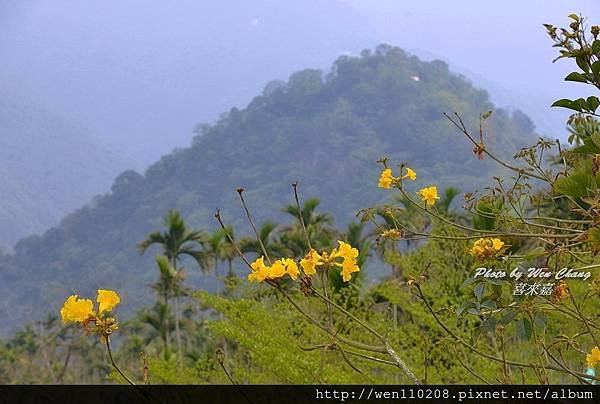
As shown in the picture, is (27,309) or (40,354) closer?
(40,354)

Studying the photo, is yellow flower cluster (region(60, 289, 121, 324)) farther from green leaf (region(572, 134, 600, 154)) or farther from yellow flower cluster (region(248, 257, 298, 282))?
green leaf (region(572, 134, 600, 154))

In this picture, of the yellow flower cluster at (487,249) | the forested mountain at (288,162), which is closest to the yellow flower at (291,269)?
the yellow flower cluster at (487,249)

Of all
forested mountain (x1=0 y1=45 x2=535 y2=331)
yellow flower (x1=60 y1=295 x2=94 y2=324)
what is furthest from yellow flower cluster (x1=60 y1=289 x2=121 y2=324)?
forested mountain (x1=0 y1=45 x2=535 y2=331)

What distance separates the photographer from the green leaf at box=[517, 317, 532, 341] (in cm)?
120

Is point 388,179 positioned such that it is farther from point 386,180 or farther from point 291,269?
point 291,269

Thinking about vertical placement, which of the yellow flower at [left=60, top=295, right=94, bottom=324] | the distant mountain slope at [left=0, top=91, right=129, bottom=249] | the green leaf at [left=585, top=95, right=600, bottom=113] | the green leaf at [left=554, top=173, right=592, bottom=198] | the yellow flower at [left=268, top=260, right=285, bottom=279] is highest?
the distant mountain slope at [left=0, top=91, right=129, bottom=249]

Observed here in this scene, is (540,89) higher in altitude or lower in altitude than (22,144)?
higher

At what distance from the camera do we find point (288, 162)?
187 ft

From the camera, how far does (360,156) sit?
169ft

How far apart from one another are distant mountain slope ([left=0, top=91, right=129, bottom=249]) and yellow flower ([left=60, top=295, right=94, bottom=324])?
8295cm

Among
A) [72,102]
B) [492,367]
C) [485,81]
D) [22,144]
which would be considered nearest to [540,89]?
[485,81]

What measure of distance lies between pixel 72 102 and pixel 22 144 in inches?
1659

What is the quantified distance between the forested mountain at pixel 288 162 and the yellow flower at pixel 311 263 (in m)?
42.1

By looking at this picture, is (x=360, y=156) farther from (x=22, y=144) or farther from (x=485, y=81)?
(x=485, y=81)
